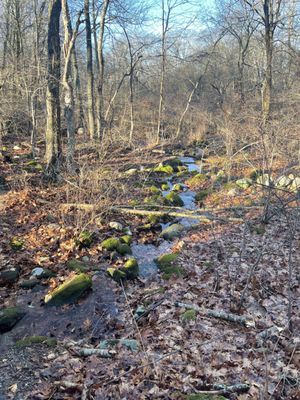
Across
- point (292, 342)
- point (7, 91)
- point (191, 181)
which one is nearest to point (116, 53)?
point (7, 91)

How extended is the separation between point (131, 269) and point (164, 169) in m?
8.62

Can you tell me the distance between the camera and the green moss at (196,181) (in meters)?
12.8

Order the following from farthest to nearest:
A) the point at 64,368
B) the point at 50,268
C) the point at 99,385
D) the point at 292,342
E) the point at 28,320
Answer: the point at 50,268 → the point at 28,320 → the point at 292,342 → the point at 64,368 → the point at 99,385

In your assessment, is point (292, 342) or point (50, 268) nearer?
point (292, 342)

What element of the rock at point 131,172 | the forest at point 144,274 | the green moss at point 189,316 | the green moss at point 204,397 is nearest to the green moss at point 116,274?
the forest at point 144,274

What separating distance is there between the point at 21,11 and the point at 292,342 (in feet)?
77.4

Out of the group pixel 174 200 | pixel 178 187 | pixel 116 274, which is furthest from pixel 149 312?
pixel 178 187

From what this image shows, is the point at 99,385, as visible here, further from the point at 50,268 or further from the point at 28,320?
the point at 50,268

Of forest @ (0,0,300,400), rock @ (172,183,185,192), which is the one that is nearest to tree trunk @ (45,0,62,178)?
forest @ (0,0,300,400)

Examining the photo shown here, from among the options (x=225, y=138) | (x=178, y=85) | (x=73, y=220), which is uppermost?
(x=178, y=85)

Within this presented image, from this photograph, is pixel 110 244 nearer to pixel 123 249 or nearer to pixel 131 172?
pixel 123 249

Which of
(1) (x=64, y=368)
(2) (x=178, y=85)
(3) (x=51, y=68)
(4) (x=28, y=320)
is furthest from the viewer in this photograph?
(2) (x=178, y=85)

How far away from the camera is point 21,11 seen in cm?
2108

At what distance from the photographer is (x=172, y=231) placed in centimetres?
823
